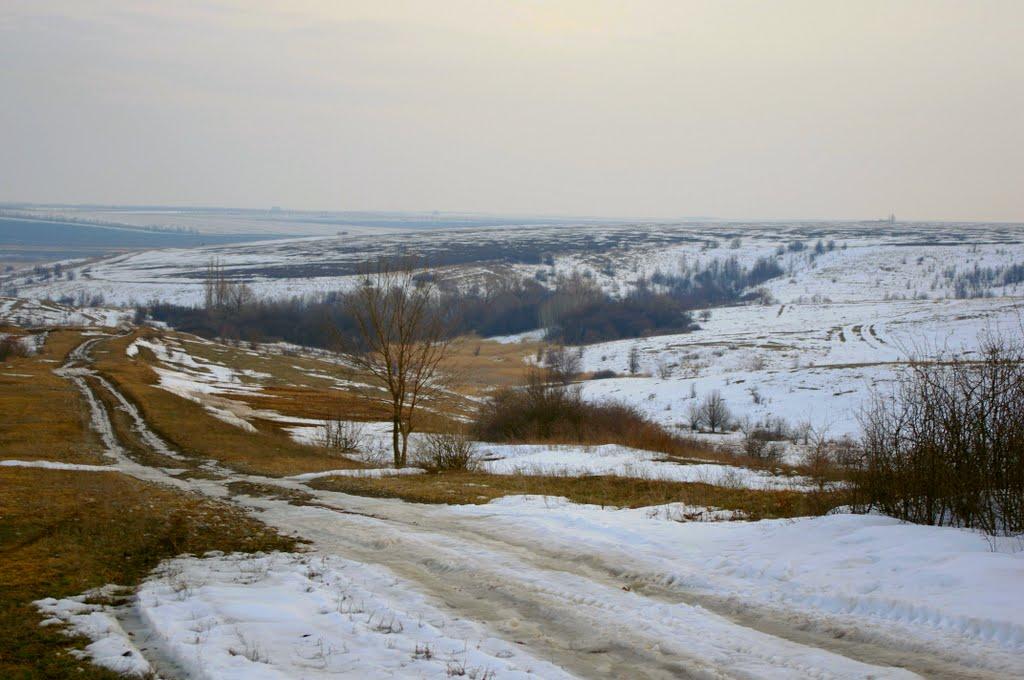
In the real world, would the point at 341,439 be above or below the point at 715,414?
above

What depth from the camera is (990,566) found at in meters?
8.17

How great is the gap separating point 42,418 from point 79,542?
27866 millimetres

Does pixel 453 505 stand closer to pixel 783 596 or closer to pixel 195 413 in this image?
pixel 783 596

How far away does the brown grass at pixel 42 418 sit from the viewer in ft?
87.6

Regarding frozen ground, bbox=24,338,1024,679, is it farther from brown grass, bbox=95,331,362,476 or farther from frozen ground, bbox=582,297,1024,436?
frozen ground, bbox=582,297,1024,436

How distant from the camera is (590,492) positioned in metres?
17.5

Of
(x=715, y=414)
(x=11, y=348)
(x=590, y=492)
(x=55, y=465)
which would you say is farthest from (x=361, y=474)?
(x=11, y=348)

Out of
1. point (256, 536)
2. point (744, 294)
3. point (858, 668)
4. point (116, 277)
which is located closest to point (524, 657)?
point (858, 668)

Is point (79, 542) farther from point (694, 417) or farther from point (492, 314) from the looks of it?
point (492, 314)

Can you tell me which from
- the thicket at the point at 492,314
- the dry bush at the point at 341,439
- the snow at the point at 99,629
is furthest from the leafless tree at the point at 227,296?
the snow at the point at 99,629

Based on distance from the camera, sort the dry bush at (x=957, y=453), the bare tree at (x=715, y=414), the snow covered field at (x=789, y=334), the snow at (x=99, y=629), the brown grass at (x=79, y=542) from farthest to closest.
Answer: the snow covered field at (x=789, y=334) → the bare tree at (x=715, y=414) → the dry bush at (x=957, y=453) → the brown grass at (x=79, y=542) → the snow at (x=99, y=629)

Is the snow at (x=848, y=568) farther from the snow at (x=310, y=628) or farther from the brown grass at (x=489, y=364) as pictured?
the brown grass at (x=489, y=364)

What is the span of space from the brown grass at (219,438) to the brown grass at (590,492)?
5608mm

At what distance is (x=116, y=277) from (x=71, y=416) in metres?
185
